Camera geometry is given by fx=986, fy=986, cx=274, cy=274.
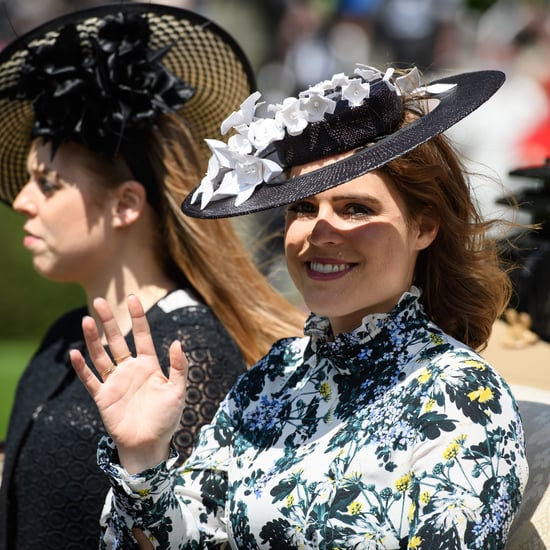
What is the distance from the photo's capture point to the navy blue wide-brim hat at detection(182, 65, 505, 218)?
5.10 feet

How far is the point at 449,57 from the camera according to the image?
25.6 ft

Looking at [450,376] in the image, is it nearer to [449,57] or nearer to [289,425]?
[289,425]

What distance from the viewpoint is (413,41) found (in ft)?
26.0

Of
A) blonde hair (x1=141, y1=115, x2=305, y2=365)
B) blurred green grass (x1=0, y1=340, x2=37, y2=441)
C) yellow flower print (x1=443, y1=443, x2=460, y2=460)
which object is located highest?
yellow flower print (x1=443, y1=443, x2=460, y2=460)

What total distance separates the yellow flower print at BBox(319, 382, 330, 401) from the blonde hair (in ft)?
2.66

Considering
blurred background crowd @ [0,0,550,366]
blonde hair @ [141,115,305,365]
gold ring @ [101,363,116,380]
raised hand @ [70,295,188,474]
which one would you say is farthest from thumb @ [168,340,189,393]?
blurred background crowd @ [0,0,550,366]

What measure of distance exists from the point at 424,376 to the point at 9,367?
2.82m

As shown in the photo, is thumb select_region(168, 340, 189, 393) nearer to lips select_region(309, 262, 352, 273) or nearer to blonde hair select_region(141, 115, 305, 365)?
lips select_region(309, 262, 352, 273)

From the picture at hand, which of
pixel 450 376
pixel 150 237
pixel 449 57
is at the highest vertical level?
pixel 450 376

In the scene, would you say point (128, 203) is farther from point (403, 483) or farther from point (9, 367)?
point (9, 367)

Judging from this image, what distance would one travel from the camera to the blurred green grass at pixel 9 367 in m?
3.83

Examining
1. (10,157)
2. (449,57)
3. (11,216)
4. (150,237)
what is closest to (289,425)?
(150,237)

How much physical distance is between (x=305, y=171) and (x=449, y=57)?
21.2ft

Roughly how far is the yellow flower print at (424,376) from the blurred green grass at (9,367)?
254 centimetres
